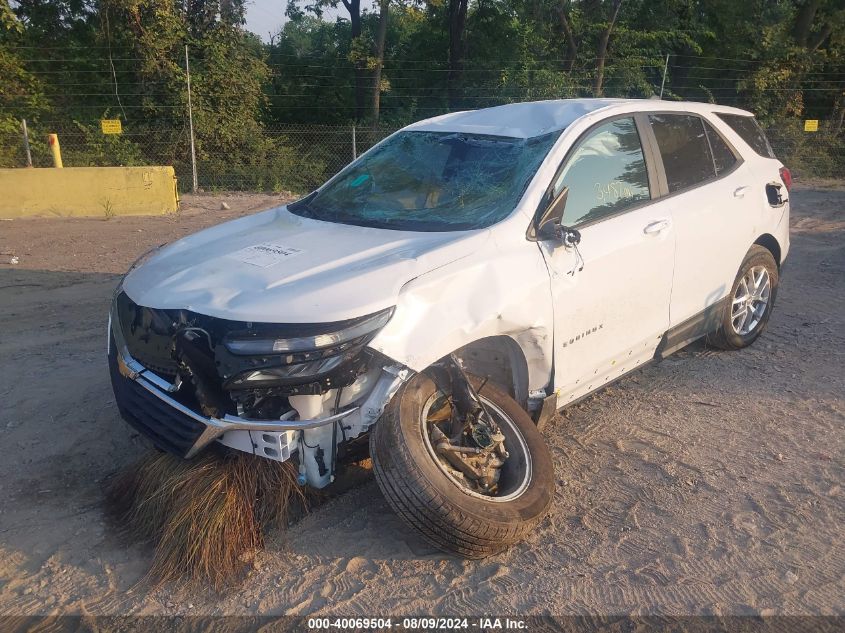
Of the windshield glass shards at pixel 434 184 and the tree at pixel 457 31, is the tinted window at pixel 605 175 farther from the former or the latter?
the tree at pixel 457 31

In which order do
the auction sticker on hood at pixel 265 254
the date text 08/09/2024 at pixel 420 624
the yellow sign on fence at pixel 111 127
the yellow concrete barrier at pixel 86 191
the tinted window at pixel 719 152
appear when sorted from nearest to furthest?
1. the date text 08/09/2024 at pixel 420 624
2. the auction sticker on hood at pixel 265 254
3. the tinted window at pixel 719 152
4. the yellow concrete barrier at pixel 86 191
5. the yellow sign on fence at pixel 111 127

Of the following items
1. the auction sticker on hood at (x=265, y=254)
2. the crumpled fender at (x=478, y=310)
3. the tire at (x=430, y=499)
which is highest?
the auction sticker on hood at (x=265, y=254)

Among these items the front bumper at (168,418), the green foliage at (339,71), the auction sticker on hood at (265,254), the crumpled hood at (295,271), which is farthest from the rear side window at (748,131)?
the green foliage at (339,71)

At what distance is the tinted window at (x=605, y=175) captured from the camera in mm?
4098

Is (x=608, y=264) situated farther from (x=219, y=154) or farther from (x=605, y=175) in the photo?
(x=219, y=154)

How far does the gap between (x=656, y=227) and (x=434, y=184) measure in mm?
1312

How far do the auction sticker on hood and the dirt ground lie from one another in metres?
1.23

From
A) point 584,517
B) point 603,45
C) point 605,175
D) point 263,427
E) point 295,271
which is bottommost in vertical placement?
point 584,517

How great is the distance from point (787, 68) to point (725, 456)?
72.2 feet

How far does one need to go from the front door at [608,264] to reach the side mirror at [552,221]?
0.05 meters

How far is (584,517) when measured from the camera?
367cm

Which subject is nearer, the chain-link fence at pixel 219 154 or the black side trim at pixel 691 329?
the black side trim at pixel 691 329

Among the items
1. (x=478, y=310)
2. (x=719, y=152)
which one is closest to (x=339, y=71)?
(x=719, y=152)

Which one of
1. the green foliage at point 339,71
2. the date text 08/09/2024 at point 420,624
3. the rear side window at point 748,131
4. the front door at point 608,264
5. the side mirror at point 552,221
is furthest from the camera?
the green foliage at point 339,71
